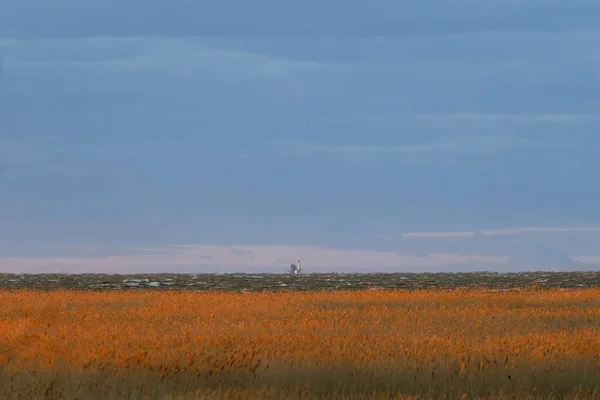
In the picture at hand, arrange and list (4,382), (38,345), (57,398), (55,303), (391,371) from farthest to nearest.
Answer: (55,303) → (38,345) → (391,371) → (4,382) → (57,398)

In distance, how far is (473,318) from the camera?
18.0m

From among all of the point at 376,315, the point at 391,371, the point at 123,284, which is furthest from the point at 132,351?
the point at 123,284

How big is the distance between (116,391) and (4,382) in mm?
1334

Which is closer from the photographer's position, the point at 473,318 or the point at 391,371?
the point at 391,371

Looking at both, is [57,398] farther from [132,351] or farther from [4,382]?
[132,351]

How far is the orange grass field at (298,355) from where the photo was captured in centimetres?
898

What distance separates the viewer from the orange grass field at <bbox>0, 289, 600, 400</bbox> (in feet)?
29.5

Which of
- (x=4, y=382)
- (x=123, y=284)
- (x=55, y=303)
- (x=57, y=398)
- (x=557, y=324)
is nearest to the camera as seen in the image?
(x=57, y=398)

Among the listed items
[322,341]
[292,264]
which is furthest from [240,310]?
[292,264]

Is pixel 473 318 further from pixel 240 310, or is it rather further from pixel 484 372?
pixel 484 372

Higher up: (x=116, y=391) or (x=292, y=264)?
(x=292, y=264)

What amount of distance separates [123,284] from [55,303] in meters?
13.0

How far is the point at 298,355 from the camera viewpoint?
11.0 meters

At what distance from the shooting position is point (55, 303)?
21812 mm
